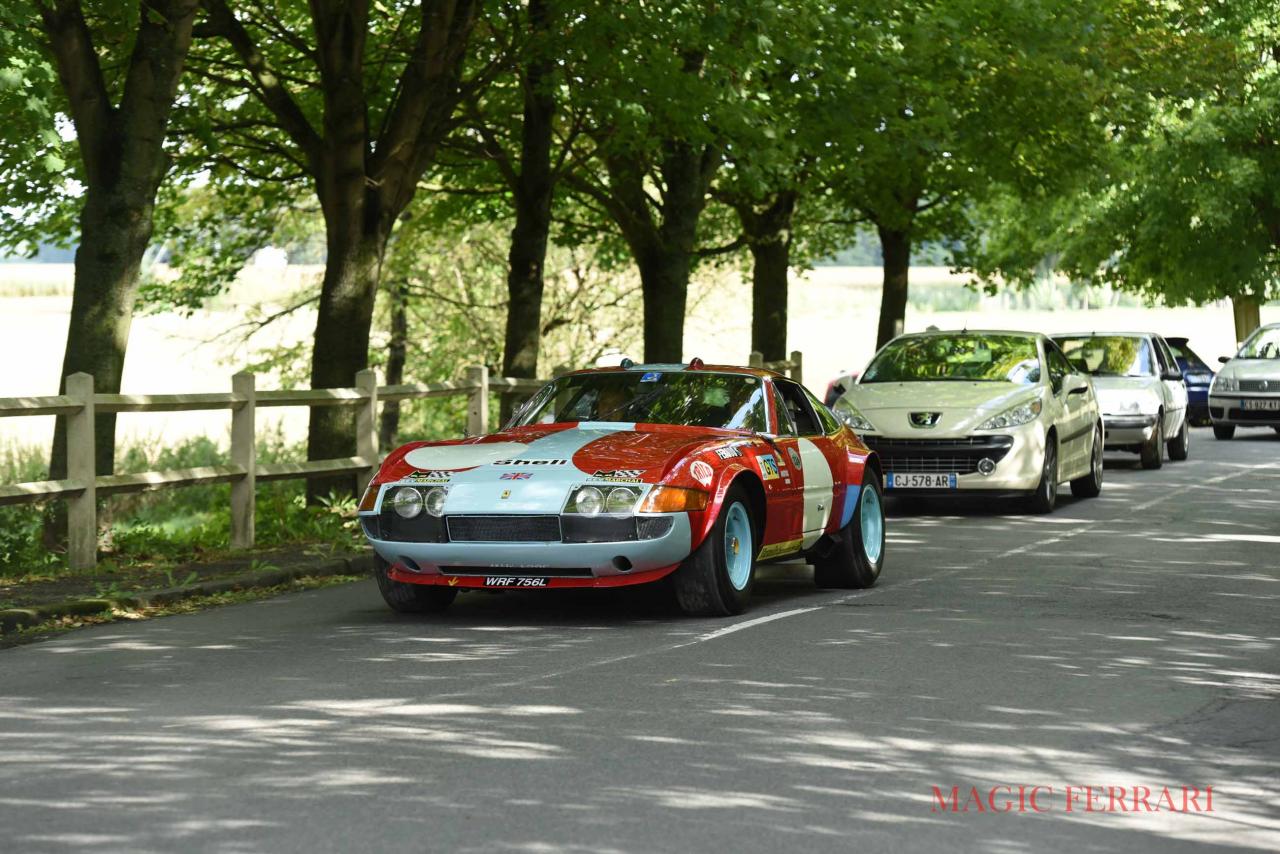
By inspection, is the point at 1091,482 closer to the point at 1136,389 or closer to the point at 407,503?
the point at 1136,389

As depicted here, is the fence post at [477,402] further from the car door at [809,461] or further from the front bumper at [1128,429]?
the front bumper at [1128,429]

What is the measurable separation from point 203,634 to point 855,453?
4591 millimetres

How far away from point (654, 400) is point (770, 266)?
20.4 metres

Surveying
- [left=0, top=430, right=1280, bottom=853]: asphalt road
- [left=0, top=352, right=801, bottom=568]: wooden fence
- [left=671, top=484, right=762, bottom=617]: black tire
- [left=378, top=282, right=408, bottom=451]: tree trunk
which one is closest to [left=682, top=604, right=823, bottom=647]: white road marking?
[left=0, top=430, right=1280, bottom=853]: asphalt road

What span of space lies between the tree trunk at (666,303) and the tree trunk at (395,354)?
26.9 ft

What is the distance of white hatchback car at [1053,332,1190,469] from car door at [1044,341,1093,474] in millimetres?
3254

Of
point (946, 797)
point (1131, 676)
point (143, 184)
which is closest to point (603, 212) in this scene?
point (143, 184)

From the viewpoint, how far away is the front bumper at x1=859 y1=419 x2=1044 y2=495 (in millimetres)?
17078

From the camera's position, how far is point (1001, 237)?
46938 mm

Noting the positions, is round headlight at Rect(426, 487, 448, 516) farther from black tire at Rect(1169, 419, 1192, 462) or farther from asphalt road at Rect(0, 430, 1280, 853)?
black tire at Rect(1169, 419, 1192, 462)

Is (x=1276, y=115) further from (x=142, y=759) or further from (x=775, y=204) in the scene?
(x=142, y=759)

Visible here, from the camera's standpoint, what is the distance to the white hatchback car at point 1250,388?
96.4 feet

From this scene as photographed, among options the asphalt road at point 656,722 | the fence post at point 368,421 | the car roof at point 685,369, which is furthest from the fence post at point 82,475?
the fence post at point 368,421

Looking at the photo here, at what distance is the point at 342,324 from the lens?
59.1ft
